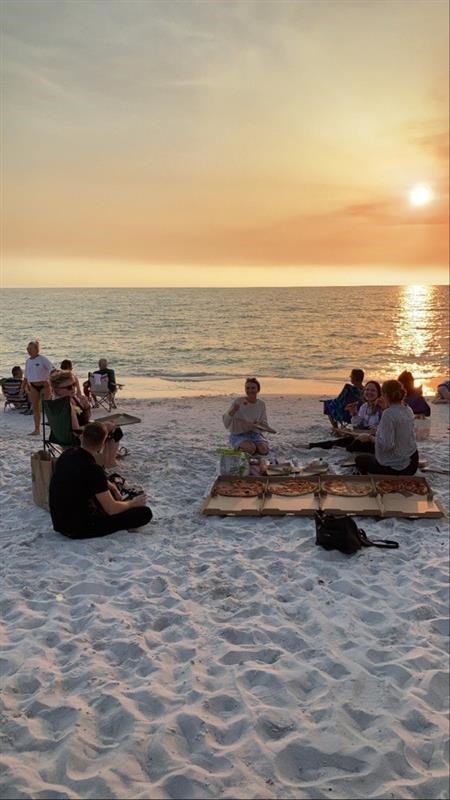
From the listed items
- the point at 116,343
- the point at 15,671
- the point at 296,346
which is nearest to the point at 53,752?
the point at 15,671

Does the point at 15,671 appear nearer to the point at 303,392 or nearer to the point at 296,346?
the point at 303,392

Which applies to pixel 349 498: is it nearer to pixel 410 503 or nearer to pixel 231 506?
pixel 410 503

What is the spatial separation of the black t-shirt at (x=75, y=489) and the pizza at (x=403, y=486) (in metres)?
3.06

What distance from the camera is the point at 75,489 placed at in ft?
17.6

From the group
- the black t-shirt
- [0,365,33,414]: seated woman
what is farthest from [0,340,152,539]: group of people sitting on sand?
[0,365,33,414]: seated woman

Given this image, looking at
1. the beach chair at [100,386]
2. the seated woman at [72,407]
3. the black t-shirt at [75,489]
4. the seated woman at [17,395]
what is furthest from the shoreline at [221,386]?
the black t-shirt at [75,489]

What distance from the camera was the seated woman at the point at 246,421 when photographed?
26.0ft

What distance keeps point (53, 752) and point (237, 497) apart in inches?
149

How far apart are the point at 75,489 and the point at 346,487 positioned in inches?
118

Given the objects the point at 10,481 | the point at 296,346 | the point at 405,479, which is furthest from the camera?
the point at 296,346

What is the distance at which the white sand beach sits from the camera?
9.32ft

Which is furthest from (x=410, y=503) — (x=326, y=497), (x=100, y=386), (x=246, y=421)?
(x=100, y=386)

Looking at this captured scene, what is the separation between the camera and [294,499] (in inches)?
253

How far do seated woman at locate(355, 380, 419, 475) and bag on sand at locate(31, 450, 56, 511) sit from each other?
11.7ft
